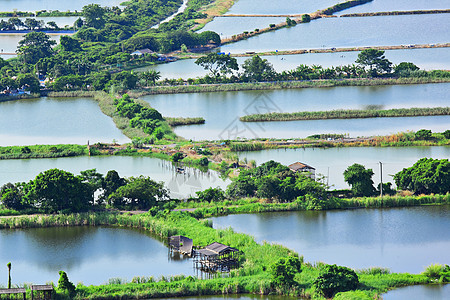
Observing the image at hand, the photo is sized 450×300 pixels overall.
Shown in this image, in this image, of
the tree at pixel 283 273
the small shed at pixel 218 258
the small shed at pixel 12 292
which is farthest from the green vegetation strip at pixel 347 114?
the small shed at pixel 12 292

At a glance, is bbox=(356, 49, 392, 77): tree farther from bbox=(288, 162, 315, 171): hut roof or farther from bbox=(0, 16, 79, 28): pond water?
bbox=(0, 16, 79, 28): pond water

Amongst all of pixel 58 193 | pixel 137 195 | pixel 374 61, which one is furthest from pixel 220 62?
pixel 58 193

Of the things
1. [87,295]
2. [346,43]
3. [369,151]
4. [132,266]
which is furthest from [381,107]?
[87,295]

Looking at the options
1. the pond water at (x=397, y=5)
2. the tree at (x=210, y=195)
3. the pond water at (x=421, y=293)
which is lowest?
the pond water at (x=421, y=293)

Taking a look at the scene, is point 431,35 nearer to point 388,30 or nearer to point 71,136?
point 388,30

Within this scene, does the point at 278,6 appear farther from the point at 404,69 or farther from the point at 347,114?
the point at 347,114

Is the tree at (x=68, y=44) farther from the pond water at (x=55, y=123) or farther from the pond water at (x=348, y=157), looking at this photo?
the pond water at (x=348, y=157)
